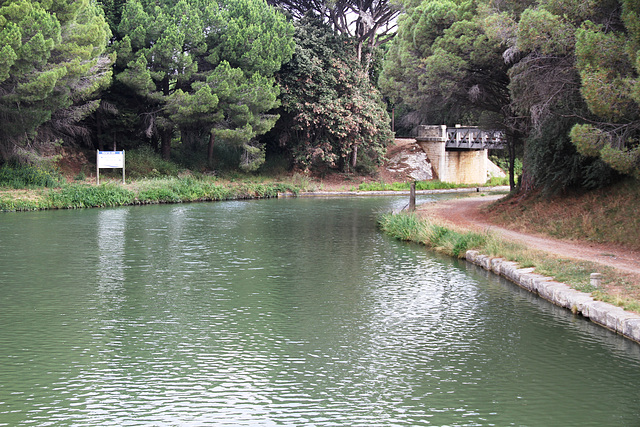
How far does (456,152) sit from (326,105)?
13188mm

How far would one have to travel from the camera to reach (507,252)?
15.6m

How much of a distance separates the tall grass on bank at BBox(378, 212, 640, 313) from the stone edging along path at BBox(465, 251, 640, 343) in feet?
0.51

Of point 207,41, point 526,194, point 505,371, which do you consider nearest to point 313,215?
point 526,194

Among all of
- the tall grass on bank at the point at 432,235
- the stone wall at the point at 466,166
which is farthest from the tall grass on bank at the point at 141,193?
the stone wall at the point at 466,166

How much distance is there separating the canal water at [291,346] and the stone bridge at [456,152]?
34.9m

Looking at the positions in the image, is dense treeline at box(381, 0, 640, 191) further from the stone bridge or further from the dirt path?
the stone bridge

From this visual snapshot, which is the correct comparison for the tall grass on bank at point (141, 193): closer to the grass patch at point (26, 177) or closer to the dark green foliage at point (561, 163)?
the grass patch at point (26, 177)

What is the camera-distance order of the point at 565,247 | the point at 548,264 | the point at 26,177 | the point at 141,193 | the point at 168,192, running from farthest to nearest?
the point at 168,192, the point at 141,193, the point at 26,177, the point at 565,247, the point at 548,264

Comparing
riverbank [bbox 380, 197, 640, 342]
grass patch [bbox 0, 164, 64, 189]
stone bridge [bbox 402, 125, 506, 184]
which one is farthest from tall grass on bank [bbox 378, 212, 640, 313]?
stone bridge [bbox 402, 125, 506, 184]

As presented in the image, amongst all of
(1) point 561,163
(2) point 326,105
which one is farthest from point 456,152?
(1) point 561,163

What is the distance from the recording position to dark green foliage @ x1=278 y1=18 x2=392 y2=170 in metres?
44.9

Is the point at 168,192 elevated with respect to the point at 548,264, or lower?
elevated

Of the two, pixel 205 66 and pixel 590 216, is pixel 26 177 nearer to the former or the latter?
pixel 205 66

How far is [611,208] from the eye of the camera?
1841 cm
